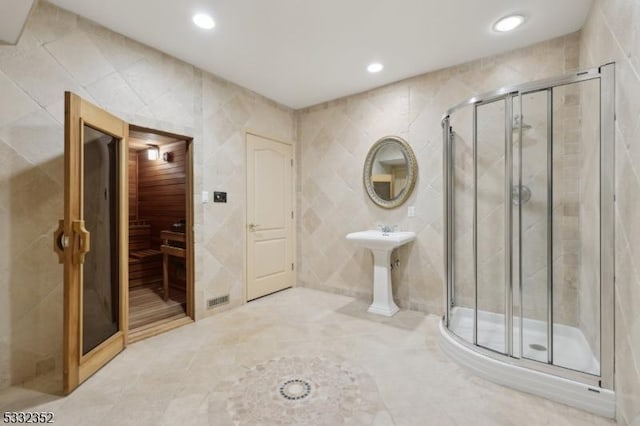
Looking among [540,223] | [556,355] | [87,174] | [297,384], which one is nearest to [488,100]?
[540,223]

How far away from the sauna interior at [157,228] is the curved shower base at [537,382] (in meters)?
2.67

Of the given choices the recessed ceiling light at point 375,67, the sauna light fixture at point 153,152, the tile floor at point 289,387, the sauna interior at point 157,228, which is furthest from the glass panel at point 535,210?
the sauna light fixture at point 153,152

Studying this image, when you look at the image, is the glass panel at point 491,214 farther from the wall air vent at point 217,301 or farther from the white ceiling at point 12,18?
the white ceiling at point 12,18

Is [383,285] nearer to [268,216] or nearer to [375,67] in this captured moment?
[268,216]

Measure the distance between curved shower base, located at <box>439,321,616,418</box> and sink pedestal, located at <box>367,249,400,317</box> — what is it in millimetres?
1006

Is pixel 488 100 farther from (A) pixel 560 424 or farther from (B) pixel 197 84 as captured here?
(B) pixel 197 84

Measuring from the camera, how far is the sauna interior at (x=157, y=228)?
3623mm

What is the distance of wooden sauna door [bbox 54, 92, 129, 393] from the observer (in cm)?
183

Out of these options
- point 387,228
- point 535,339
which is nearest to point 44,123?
point 387,228

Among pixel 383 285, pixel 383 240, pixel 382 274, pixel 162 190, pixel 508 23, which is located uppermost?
pixel 508 23

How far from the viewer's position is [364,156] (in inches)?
146

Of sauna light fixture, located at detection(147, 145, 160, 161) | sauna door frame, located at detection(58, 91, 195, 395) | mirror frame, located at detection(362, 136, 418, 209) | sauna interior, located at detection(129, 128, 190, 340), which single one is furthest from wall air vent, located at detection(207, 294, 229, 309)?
sauna light fixture, located at detection(147, 145, 160, 161)

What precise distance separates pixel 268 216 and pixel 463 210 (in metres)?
2.33

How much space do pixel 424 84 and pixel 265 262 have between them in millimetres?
2848
